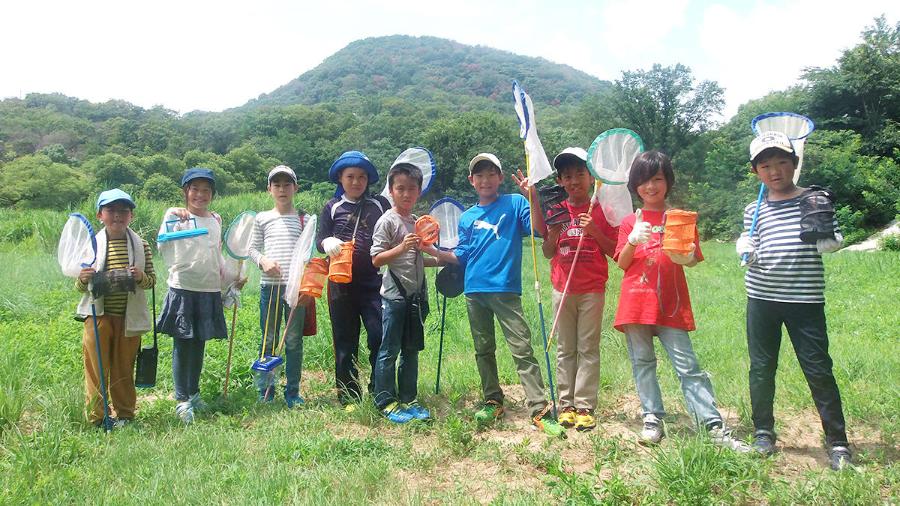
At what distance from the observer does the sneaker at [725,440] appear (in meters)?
2.93

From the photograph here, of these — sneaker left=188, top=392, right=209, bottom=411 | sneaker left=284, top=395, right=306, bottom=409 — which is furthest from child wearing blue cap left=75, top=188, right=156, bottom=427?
sneaker left=284, top=395, right=306, bottom=409

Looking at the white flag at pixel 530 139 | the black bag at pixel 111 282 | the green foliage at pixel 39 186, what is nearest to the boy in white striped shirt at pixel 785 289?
the white flag at pixel 530 139

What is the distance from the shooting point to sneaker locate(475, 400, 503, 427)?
12.6 ft

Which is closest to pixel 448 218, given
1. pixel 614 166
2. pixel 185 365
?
pixel 614 166

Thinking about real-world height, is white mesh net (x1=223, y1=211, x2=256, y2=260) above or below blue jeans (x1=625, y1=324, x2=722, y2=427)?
above

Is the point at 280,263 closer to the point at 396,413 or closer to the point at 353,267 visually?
the point at 353,267

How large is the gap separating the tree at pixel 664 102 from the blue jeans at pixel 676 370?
45634 mm

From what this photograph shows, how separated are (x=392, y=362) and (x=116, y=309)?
6.52ft

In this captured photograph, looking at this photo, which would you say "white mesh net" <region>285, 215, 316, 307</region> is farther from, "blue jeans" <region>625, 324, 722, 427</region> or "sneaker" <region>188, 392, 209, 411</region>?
"blue jeans" <region>625, 324, 722, 427</region>

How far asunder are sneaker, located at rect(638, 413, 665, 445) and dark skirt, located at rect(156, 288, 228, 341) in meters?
3.05

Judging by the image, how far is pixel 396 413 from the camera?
3945 mm

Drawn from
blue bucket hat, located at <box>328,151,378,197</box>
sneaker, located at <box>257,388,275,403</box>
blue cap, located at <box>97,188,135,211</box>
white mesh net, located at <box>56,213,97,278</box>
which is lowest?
sneaker, located at <box>257,388,275,403</box>

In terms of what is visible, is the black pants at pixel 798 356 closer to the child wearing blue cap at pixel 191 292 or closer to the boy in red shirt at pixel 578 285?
the boy in red shirt at pixel 578 285

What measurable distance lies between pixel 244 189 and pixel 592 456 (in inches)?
1489
